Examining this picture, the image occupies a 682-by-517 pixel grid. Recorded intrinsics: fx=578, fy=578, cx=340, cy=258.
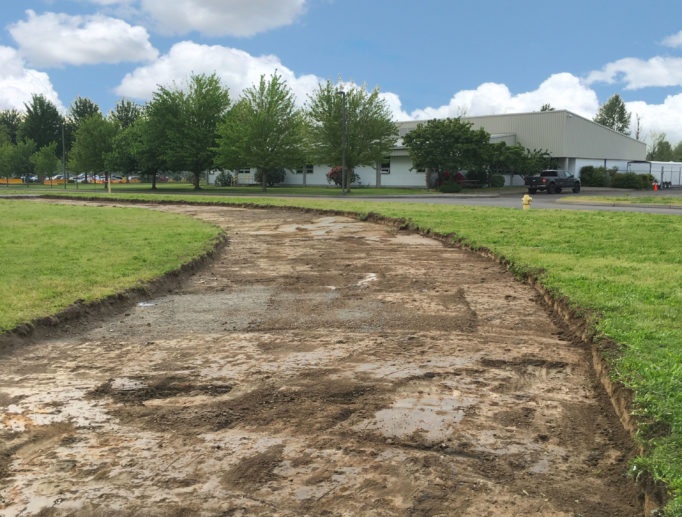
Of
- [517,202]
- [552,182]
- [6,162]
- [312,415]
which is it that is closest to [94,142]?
[6,162]

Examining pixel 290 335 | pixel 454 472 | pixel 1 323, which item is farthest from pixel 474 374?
pixel 1 323

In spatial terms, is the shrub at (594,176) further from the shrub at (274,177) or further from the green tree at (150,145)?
the green tree at (150,145)

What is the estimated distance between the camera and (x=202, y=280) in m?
8.65

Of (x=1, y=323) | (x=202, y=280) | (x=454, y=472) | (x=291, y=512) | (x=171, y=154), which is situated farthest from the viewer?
(x=171, y=154)

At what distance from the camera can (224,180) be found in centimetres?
6078

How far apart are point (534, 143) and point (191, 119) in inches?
1180

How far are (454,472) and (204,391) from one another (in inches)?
77.9

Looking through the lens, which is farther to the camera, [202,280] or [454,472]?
[202,280]

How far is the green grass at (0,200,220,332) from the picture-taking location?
657 cm

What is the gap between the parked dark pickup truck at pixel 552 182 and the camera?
3916 centimetres

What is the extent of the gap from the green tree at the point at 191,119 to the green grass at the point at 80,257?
103 ft

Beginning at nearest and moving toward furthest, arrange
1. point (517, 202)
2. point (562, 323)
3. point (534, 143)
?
1. point (562, 323)
2. point (517, 202)
3. point (534, 143)

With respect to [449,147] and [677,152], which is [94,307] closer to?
[449,147]

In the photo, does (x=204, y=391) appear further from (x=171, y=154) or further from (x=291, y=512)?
(x=171, y=154)
